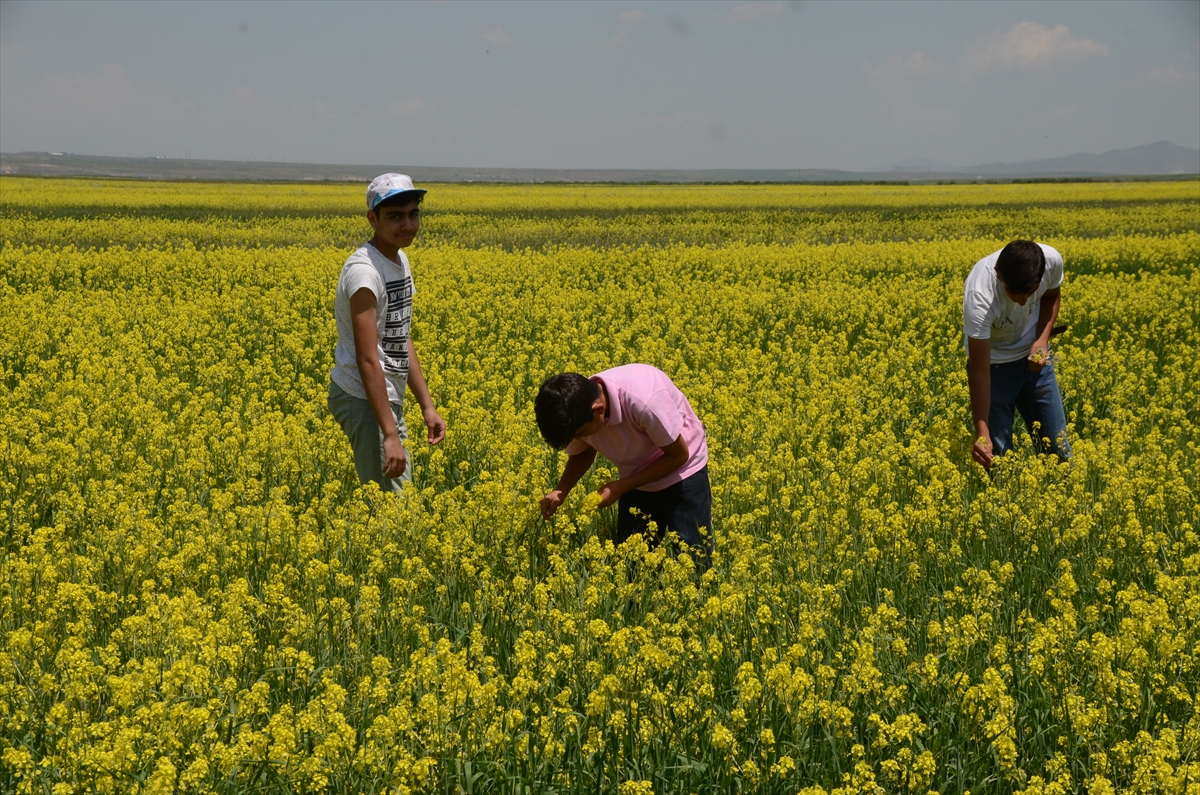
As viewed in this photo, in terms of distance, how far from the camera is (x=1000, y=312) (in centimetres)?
596

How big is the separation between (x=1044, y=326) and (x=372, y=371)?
4.42 meters

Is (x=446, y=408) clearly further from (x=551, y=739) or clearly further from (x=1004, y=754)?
(x=1004, y=754)

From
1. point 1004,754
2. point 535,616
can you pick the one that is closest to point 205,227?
point 535,616

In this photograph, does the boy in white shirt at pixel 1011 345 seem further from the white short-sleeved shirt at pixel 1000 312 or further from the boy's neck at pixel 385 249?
the boy's neck at pixel 385 249

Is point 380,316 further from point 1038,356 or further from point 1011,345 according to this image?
point 1038,356

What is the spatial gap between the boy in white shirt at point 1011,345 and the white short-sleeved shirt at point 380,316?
10.9ft

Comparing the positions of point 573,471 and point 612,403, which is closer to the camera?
point 612,403

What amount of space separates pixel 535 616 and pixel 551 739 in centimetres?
100

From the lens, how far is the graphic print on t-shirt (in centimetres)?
506

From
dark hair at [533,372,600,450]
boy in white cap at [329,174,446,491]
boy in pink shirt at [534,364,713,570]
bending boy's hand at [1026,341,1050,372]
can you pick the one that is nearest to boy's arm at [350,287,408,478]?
boy in white cap at [329,174,446,491]

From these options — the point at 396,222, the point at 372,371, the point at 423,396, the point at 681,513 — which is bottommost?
the point at 681,513

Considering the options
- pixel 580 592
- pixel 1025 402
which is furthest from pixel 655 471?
pixel 1025 402

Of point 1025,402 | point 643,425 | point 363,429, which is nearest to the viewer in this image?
point 643,425

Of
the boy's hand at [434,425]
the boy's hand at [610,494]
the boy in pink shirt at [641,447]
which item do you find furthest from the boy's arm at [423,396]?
the boy's hand at [610,494]
